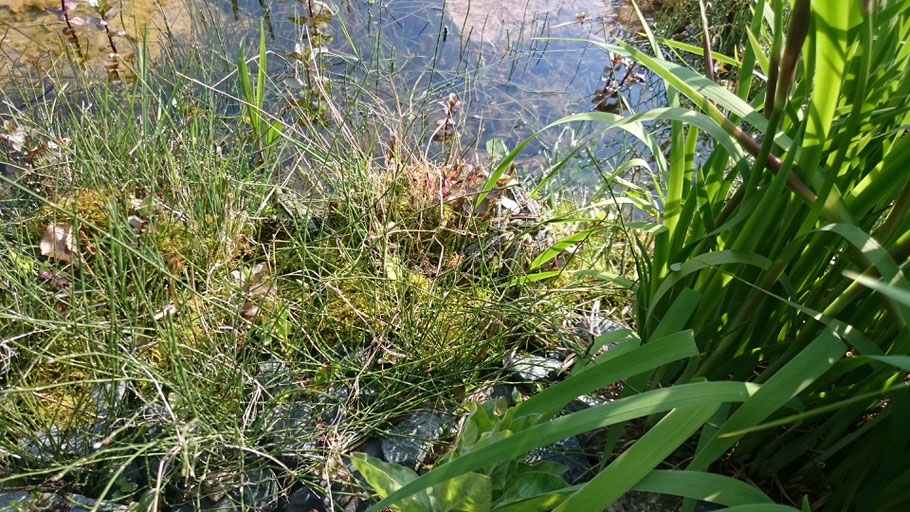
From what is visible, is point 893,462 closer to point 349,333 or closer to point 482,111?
point 349,333

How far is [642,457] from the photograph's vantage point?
2.55ft

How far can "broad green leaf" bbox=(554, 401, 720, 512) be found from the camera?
773mm

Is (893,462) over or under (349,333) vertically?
over

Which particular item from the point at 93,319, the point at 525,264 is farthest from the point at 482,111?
the point at 93,319

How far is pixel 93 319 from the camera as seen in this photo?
46.8 inches

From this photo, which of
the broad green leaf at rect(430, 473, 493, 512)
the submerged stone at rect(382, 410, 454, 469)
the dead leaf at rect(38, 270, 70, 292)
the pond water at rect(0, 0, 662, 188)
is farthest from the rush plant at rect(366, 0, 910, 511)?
the pond water at rect(0, 0, 662, 188)

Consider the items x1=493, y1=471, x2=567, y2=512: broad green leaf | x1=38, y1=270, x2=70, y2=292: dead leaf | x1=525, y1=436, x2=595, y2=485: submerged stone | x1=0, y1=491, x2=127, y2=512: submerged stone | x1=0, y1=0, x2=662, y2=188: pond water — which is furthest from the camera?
x1=0, y1=0, x2=662, y2=188: pond water

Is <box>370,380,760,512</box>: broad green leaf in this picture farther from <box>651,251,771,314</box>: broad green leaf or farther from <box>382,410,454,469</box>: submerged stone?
<box>382,410,454,469</box>: submerged stone

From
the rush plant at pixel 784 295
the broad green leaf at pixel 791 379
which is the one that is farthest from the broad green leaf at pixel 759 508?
the broad green leaf at pixel 791 379

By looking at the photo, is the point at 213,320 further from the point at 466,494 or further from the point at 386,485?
the point at 466,494

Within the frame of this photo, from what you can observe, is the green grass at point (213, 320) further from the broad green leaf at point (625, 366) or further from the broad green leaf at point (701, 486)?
the broad green leaf at point (701, 486)

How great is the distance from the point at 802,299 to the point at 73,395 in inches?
58.0

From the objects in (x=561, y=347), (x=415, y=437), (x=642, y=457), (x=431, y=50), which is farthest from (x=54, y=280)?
(x=431, y=50)

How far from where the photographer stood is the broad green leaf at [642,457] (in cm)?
77
